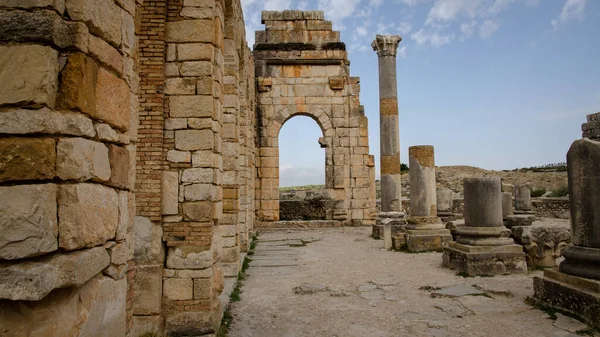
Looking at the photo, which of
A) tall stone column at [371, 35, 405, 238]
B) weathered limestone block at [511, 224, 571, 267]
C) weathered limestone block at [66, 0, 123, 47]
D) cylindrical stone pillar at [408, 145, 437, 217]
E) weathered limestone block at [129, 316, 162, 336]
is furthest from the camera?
tall stone column at [371, 35, 405, 238]

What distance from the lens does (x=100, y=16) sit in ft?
7.00

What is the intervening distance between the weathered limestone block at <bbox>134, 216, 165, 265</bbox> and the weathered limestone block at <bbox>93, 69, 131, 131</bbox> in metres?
2.46

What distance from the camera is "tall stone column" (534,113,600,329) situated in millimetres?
5074

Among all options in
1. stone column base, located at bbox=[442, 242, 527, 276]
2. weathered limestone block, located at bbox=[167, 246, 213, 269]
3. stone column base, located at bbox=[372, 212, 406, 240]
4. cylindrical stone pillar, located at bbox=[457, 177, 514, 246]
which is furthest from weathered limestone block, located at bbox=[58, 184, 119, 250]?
stone column base, located at bbox=[372, 212, 406, 240]

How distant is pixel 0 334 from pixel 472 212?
8.18 meters

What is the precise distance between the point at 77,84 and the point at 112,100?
1.34 ft

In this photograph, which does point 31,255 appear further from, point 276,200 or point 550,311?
point 276,200

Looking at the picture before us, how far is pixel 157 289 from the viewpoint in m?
4.64

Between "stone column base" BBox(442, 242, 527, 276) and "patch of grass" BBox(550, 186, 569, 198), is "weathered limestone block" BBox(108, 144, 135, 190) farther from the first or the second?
"patch of grass" BBox(550, 186, 569, 198)

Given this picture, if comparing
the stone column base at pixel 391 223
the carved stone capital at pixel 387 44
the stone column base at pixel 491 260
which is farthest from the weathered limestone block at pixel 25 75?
the carved stone capital at pixel 387 44

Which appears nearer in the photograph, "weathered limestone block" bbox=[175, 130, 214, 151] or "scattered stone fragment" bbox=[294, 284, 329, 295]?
"weathered limestone block" bbox=[175, 130, 214, 151]

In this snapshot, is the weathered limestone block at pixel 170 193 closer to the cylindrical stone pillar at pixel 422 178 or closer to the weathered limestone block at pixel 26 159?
the weathered limestone block at pixel 26 159

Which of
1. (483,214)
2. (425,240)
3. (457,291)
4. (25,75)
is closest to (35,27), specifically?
(25,75)

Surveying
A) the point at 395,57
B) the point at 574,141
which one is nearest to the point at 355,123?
the point at 395,57
